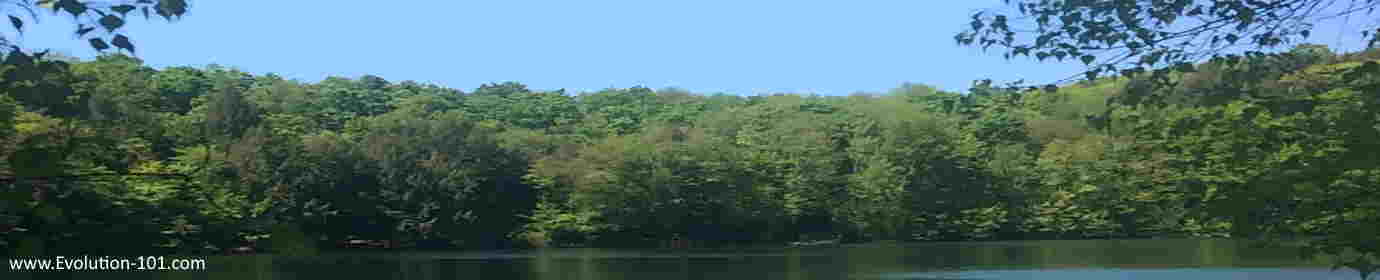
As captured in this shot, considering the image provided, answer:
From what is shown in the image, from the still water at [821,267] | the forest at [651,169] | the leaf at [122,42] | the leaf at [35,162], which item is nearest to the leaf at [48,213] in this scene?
the leaf at [35,162]

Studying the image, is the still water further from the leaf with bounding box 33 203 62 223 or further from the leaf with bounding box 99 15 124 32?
the leaf with bounding box 33 203 62 223

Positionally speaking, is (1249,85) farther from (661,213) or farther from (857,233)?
(857,233)

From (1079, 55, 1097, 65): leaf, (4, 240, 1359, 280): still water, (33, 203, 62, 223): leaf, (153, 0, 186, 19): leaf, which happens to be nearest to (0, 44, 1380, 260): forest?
(4, 240, 1359, 280): still water

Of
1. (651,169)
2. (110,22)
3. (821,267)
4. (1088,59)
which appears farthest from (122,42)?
(651,169)

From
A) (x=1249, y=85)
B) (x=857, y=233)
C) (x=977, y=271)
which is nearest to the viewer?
(x=1249, y=85)

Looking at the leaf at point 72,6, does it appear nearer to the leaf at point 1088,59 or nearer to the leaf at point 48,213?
the leaf at point 48,213

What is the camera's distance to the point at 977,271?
3794cm

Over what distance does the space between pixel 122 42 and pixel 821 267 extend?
1401 inches

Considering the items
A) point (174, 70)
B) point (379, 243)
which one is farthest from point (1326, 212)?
point (174, 70)

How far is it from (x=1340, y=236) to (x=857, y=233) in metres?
66.8

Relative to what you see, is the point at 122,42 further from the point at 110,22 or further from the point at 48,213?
the point at 48,213

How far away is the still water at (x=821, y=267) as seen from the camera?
33656mm

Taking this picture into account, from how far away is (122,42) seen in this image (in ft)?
15.7

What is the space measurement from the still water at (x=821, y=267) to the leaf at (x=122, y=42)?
25415mm
